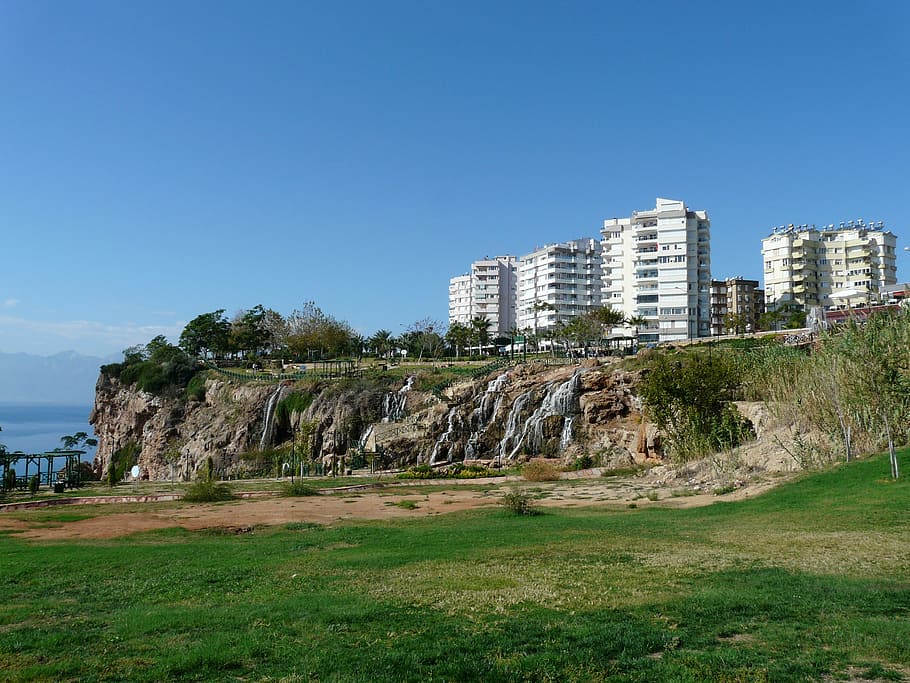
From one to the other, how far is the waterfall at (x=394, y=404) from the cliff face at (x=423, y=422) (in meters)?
0.11

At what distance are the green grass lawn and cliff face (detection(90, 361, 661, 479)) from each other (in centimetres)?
3262

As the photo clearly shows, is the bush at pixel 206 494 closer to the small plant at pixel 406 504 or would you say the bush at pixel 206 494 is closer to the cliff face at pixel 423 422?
the small plant at pixel 406 504

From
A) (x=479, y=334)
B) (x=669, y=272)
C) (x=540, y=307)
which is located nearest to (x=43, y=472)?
(x=479, y=334)

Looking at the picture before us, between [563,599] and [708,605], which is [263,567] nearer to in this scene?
[563,599]

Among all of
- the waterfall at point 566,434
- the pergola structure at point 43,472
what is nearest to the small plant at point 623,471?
the waterfall at point 566,434

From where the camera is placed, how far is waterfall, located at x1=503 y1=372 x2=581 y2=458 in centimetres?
5812

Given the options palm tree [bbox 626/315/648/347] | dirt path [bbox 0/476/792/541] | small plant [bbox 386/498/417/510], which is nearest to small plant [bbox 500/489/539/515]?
dirt path [bbox 0/476/792/541]

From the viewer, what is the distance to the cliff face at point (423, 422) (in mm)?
56781

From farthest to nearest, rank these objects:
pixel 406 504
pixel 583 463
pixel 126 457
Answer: pixel 126 457 < pixel 583 463 < pixel 406 504

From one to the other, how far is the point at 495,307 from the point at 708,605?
478ft

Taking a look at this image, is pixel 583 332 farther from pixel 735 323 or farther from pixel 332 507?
pixel 332 507

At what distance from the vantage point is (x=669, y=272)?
359 ft

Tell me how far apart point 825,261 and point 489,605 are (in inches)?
5225

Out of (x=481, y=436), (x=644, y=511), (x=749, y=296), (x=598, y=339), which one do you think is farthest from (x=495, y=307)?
(x=644, y=511)
